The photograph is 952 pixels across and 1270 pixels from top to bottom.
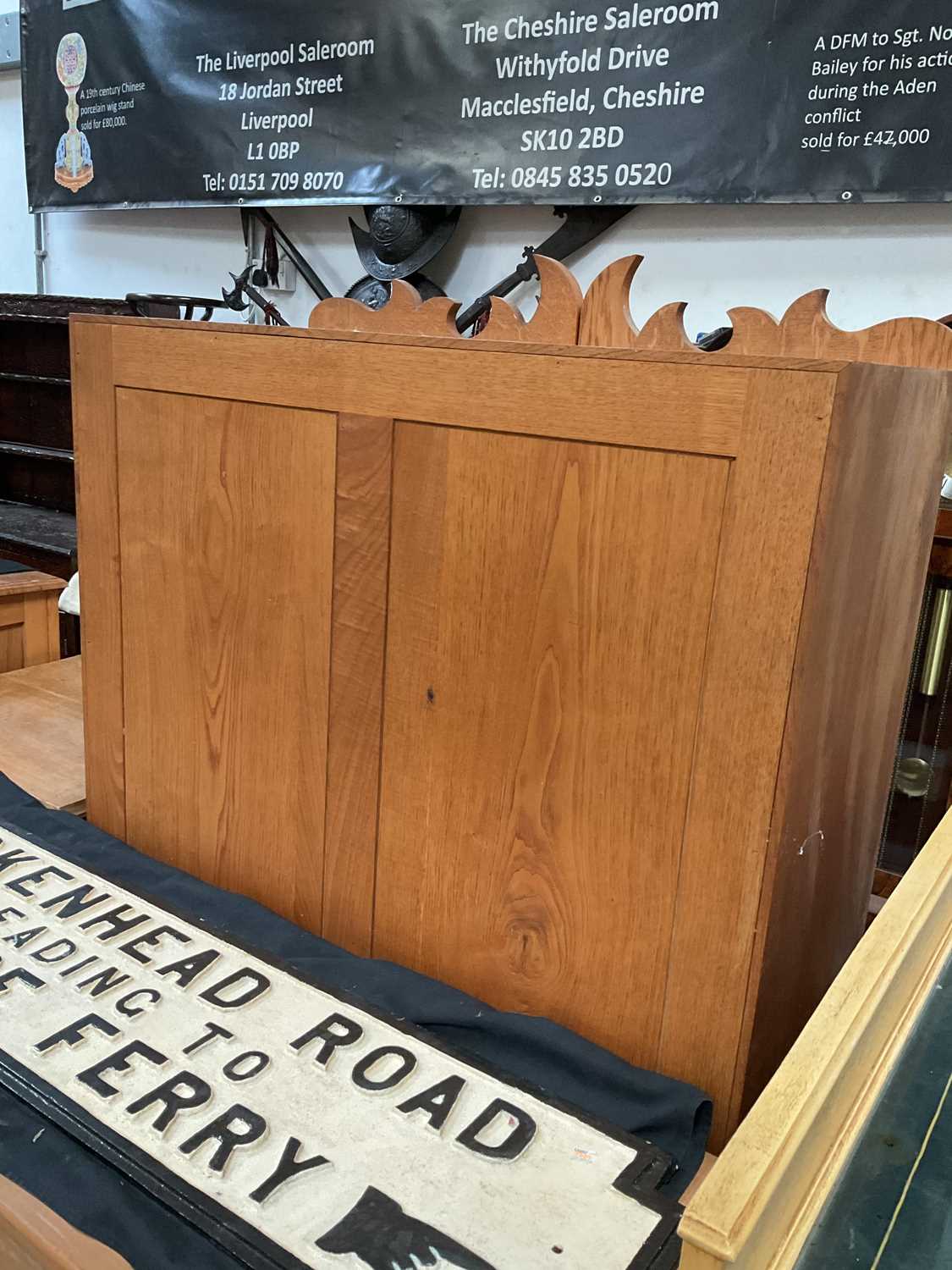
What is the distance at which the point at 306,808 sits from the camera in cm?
118

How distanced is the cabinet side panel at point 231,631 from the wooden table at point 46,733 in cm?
23

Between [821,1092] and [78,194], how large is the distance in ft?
15.1

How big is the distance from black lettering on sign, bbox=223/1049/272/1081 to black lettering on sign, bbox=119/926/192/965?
0.62 ft

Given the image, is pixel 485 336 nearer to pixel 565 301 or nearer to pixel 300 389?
pixel 565 301

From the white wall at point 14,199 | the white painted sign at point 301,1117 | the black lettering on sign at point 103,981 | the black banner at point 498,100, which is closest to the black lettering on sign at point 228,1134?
the white painted sign at point 301,1117

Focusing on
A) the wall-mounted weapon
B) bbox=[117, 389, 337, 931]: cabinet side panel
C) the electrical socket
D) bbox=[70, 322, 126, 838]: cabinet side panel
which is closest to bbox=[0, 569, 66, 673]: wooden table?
bbox=[70, 322, 126, 838]: cabinet side panel

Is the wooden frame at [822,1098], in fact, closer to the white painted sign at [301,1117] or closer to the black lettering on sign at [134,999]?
the white painted sign at [301,1117]

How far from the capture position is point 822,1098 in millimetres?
598

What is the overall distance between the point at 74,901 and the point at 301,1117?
45 cm

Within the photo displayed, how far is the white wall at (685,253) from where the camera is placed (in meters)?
2.61

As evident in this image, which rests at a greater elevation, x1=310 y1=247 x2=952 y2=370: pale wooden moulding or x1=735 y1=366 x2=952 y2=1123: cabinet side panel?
x1=310 y1=247 x2=952 y2=370: pale wooden moulding

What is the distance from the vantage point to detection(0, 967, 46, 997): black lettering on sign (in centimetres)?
100

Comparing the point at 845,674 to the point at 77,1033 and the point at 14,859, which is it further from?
the point at 14,859

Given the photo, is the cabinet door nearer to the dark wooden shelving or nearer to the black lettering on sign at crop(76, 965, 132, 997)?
the black lettering on sign at crop(76, 965, 132, 997)
